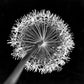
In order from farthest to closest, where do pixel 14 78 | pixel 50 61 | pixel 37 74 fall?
pixel 37 74
pixel 50 61
pixel 14 78

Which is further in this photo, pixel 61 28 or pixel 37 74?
pixel 37 74

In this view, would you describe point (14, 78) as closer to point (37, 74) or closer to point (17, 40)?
point (17, 40)

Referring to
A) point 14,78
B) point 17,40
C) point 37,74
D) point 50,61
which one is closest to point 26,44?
point 17,40

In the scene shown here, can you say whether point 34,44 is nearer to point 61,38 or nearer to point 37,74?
point 61,38

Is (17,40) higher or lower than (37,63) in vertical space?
higher

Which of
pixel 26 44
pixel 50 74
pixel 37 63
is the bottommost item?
pixel 50 74

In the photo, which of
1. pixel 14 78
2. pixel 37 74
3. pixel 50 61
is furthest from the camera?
pixel 37 74

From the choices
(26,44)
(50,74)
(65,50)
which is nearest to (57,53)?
(65,50)
